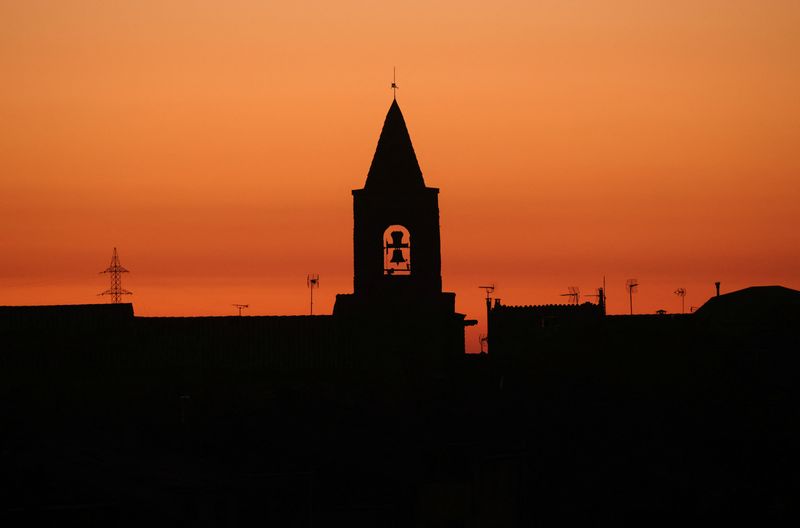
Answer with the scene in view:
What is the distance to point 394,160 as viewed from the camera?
4797cm

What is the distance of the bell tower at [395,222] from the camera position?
157 feet

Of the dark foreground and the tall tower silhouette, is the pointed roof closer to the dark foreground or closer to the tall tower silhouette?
the tall tower silhouette

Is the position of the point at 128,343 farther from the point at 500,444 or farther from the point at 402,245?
the point at 500,444

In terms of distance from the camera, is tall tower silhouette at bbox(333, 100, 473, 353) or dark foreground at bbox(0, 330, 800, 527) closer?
dark foreground at bbox(0, 330, 800, 527)

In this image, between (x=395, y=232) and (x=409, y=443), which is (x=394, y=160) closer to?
(x=395, y=232)

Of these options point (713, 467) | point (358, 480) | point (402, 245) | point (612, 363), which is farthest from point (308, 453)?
point (612, 363)

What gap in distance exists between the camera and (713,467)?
46156 mm

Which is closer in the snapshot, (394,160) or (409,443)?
(409,443)

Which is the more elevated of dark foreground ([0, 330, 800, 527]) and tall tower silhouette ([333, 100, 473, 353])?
tall tower silhouette ([333, 100, 473, 353])

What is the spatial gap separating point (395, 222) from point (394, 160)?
1.83 m

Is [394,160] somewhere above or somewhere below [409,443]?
above

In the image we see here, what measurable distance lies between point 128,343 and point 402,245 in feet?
31.5

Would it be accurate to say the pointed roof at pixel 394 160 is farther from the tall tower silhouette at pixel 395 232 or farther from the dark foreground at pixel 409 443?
the dark foreground at pixel 409 443

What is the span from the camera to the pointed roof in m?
47.8
